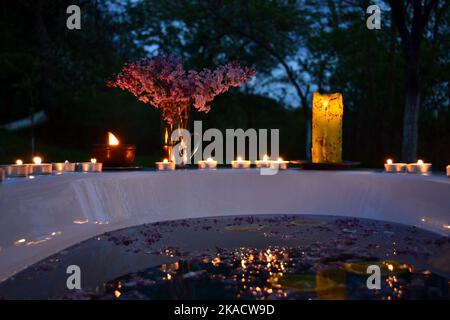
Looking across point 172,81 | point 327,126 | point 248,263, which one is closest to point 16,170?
point 172,81

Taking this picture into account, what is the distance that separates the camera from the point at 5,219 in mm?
2893

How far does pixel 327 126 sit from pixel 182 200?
61.4 inches

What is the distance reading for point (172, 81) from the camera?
4.85 metres

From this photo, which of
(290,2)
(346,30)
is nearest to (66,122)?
(290,2)

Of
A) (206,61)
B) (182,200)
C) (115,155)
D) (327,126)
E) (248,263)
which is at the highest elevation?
(206,61)

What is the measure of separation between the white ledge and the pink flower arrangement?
0.75 metres

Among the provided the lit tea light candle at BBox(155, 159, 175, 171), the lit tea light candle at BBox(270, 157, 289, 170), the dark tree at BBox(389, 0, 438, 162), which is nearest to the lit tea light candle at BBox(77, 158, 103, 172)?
the lit tea light candle at BBox(155, 159, 175, 171)

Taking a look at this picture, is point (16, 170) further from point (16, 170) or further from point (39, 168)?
point (39, 168)

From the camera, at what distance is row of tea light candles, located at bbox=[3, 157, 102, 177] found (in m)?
3.67

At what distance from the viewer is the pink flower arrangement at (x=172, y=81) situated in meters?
4.82

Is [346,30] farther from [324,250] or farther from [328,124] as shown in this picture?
[324,250]

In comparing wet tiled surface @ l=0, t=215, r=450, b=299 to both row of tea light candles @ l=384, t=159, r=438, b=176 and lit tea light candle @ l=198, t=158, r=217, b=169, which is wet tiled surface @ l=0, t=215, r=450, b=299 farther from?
lit tea light candle @ l=198, t=158, r=217, b=169

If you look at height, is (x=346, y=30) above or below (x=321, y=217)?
above
